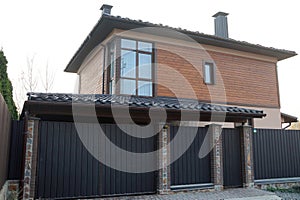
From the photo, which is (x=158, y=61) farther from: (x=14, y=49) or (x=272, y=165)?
(x=14, y=49)

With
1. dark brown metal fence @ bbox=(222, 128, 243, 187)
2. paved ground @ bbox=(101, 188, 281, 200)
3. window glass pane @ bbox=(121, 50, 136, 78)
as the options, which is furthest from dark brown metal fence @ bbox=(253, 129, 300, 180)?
window glass pane @ bbox=(121, 50, 136, 78)

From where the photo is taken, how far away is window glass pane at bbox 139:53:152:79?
11312 millimetres

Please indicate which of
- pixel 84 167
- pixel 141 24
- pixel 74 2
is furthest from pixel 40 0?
pixel 84 167

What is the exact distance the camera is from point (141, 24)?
10680 millimetres

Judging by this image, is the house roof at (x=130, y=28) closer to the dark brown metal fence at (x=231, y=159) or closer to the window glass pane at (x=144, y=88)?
the window glass pane at (x=144, y=88)

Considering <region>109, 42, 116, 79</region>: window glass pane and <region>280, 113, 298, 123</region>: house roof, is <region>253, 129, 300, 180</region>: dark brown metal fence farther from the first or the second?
<region>109, 42, 116, 79</region>: window glass pane

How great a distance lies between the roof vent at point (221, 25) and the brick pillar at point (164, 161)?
29.2 feet

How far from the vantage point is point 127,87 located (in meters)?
10.9

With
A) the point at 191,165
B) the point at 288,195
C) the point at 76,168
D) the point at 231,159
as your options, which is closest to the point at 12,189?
the point at 76,168

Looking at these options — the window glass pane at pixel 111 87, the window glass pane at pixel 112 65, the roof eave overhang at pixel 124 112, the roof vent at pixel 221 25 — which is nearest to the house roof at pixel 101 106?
the roof eave overhang at pixel 124 112

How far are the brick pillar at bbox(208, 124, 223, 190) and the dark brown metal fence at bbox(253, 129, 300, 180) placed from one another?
4.88 feet

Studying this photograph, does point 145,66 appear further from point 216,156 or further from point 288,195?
point 288,195

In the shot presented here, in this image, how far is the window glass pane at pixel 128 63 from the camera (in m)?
11.0

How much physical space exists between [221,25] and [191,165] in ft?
31.2
